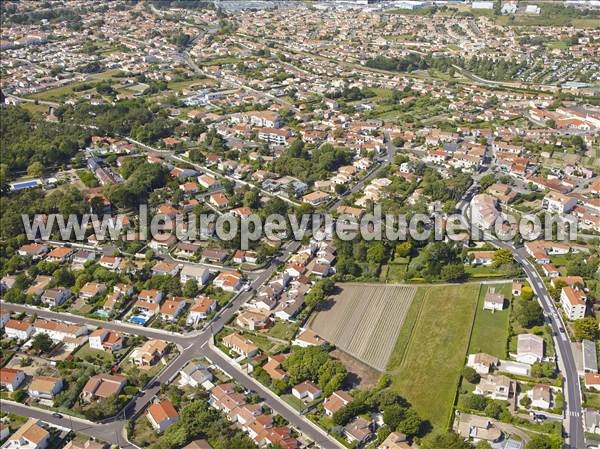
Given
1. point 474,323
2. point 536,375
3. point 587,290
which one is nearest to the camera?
point 536,375

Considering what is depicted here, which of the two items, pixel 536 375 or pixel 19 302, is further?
pixel 19 302

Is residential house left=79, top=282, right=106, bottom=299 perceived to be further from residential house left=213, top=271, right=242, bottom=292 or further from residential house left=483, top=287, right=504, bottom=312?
residential house left=483, top=287, right=504, bottom=312

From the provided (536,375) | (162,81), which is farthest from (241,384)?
(162,81)

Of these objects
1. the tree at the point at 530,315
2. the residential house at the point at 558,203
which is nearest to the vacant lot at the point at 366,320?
the tree at the point at 530,315

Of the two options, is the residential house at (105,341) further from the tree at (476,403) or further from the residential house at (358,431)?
the tree at (476,403)

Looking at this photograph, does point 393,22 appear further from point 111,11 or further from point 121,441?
point 121,441

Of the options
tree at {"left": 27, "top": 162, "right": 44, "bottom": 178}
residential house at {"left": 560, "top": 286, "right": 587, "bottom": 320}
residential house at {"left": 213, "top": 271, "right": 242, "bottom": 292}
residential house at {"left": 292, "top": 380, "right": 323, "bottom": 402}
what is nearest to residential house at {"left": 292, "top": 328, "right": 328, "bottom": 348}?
residential house at {"left": 292, "top": 380, "right": 323, "bottom": 402}

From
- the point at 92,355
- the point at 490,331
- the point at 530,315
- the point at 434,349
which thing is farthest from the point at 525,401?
the point at 92,355
